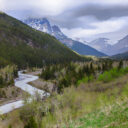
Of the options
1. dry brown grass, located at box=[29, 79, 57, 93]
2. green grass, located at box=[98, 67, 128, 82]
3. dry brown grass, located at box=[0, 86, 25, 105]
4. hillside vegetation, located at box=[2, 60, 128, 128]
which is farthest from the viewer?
dry brown grass, located at box=[29, 79, 57, 93]

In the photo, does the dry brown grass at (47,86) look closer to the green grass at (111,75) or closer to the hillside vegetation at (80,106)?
the hillside vegetation at (80,106)

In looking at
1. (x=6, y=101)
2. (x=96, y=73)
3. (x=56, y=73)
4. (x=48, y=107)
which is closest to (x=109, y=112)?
(x=48, y=107)

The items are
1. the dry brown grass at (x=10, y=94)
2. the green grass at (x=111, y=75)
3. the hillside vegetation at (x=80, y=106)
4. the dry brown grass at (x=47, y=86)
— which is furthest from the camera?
the dry brown grass at (x=47, y=86)

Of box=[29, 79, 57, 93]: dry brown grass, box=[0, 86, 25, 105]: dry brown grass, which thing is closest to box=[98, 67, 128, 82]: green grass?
box=[29, 79, 57, 93]: dry brown grass

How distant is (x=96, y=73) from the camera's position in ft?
360

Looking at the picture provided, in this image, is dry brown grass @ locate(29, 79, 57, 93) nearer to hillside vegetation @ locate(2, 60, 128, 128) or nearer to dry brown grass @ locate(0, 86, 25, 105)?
hillside vegetation @ locate(2, 60, 128, 128)

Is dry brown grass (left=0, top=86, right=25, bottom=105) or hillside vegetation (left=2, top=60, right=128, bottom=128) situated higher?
hillside vegetation (left=2, top=60, right=128, bottom=128)

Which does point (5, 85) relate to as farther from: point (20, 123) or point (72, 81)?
point (20, 123)

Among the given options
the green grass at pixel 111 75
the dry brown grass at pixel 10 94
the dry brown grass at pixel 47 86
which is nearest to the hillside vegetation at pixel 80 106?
the green grass at pixel 111 75

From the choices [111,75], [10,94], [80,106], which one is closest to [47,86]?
[10,94]

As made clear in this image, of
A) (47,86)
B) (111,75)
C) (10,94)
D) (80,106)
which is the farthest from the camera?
(47,86)

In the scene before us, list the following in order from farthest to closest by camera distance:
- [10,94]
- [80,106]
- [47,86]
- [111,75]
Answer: [47,86]
[111,75]
[10,94]
[80,106]

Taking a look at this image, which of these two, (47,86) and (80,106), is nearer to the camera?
(80,106)

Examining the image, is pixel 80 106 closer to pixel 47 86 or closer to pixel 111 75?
pixel 111 75
